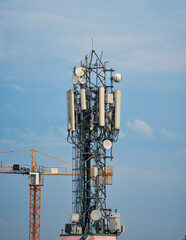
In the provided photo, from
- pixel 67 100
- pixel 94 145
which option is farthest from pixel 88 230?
pixel 67 100

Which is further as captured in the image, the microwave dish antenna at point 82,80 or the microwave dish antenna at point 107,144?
the microwave dish antenna at point 82,80

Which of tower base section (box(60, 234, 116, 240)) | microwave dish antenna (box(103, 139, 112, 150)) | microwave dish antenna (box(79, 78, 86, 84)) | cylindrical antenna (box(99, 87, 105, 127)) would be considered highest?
microwave dish antenna (box(79, 78, 86, 84))

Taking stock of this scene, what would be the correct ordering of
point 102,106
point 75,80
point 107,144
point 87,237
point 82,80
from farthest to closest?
point 75,80 → point 82,80 → point 107,144 → point 102,106 → point 87,237

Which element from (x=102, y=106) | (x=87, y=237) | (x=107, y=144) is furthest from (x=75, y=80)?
(x=87, y=237)

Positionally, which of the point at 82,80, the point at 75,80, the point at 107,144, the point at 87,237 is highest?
the point at 75,80

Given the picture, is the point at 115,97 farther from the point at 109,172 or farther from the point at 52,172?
the point at 52,172

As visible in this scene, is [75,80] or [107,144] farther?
[75,80]

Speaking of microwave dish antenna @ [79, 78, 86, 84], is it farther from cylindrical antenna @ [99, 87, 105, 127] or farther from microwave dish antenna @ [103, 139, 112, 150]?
microwave dish antenna @ [103, 139, 112, 150]

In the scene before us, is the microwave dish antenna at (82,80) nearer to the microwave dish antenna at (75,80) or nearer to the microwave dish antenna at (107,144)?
the microwave dish antenna at (75,80)

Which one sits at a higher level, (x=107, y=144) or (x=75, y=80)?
(x=75, y=80)

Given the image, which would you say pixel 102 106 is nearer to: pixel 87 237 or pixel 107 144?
pixel 107 144

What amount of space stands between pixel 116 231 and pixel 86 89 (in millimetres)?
16687

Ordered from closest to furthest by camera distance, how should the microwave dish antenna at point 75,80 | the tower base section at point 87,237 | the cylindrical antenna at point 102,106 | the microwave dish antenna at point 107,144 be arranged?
the tower base section at point 87,237 < the cylindrical antenna at point 102,106 < the microwave dish antenna at point 107,144 < the microwave dish antenna at point 75,80

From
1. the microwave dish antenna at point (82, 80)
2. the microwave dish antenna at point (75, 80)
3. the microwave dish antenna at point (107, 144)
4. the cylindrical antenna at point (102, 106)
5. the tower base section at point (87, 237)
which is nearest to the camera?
the tower base section at point (87, 237)
